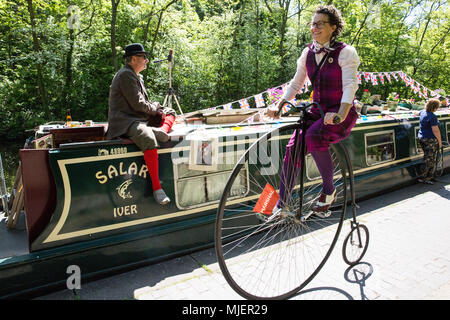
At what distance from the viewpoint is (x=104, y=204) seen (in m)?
3.36

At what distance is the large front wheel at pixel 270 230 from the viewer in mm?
2779

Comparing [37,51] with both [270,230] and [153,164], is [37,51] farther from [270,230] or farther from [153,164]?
[270,230]

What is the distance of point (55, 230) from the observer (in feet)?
10.2

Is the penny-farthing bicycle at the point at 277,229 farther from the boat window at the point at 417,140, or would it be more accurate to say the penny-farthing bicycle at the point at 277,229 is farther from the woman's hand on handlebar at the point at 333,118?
the boat window at the point at 417,140

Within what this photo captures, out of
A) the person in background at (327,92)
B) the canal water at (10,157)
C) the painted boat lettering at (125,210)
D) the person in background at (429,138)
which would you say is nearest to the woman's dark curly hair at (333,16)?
the person in background at (327,92)

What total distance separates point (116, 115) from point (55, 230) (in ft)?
4.41

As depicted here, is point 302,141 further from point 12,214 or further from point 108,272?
point 12,214

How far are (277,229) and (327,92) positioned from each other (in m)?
1.98

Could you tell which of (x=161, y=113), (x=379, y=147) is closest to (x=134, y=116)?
(x=161, y=113)

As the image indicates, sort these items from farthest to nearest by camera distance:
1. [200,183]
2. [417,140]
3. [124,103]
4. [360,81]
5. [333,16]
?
[417,140]
[360,81]
[200,183]
[124,103]
[333,16]

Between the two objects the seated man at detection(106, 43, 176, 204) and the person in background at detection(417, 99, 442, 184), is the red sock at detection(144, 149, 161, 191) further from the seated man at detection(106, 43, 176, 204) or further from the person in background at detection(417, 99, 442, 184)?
the person in background at detection(417, 99, 442, 184)

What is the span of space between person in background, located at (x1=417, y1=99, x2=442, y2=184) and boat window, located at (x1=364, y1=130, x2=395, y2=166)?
1038 millimetres

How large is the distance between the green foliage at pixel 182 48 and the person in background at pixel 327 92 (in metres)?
14.9
